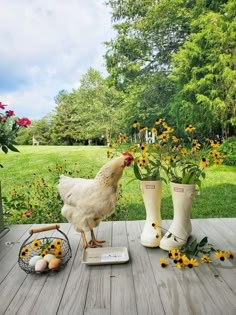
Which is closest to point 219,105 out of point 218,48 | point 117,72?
point 218,48

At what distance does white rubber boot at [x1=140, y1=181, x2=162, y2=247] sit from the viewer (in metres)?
1.32

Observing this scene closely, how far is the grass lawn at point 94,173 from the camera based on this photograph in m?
2.70

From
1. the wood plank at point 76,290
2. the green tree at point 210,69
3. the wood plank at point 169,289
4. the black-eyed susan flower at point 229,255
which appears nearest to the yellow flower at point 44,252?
the wood plank at point 76,290

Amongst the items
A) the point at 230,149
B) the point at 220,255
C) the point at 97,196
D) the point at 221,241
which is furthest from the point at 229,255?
the point at 230,149

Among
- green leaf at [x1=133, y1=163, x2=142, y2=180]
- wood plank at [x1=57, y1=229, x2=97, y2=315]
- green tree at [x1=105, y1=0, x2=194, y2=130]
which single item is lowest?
wood plank at [x1=57, y1=229, x2=97, y2=315]

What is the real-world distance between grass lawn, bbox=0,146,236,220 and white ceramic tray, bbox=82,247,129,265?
46.7 inches

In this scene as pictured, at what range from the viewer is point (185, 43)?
3.56m

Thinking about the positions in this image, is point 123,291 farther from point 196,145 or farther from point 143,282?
point 196,145

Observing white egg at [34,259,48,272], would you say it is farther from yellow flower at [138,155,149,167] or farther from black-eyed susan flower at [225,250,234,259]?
black-eyed susan flower at [225,250,234,259]

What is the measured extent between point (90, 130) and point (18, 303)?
2435 millimetres

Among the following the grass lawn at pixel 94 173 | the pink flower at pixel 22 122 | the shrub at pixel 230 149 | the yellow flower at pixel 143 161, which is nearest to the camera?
the yellow flower at pixel 143 161

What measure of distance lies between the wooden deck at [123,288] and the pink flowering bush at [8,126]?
0.57m

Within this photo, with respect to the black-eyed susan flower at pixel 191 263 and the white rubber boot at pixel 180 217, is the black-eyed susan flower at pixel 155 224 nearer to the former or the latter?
the white rubber boot at pixel 180 217

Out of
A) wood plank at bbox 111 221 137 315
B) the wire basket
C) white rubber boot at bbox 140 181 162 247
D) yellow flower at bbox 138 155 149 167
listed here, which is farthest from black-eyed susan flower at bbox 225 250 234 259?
the wire basket
